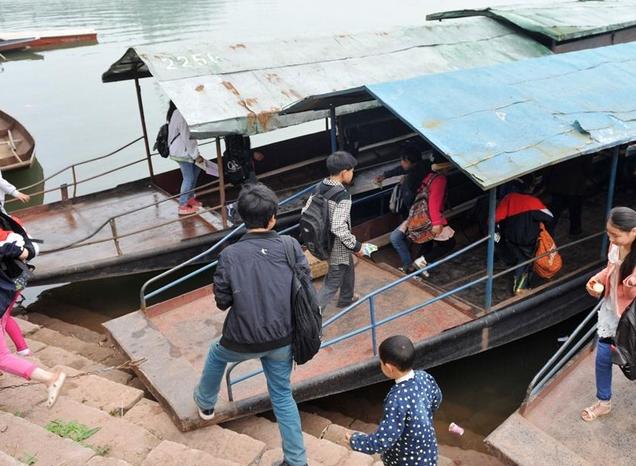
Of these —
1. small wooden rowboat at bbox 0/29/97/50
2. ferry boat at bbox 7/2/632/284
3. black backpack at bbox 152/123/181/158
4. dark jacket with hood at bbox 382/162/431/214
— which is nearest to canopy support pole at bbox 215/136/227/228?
ferry boat at bbox 7/2/632/284

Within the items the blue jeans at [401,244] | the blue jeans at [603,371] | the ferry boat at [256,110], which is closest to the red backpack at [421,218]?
the blue jeans at [401,244]

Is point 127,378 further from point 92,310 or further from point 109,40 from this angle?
point 109,40

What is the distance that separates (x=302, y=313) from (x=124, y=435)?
1.64 metres

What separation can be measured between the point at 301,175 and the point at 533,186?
4.61m

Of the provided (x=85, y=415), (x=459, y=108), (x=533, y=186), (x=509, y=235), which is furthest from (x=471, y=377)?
(x=85, y=415)

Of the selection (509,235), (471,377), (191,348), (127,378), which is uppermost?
(509,235)

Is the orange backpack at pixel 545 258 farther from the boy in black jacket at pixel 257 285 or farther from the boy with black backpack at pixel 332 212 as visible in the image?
the boy in black jacket at pixel 257 285

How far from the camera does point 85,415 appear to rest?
14.0 ft

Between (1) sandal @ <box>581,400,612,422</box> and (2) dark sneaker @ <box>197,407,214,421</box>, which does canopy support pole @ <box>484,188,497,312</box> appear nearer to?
(1) sandal @ <box>581,400,612,422</box>

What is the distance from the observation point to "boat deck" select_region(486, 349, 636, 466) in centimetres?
397

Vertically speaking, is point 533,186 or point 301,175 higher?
point 533,186

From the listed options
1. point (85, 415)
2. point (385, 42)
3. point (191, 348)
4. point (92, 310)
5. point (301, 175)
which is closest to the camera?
point (85, 415)

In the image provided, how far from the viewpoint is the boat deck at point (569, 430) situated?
3967 mm

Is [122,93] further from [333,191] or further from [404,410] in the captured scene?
[404,410]
